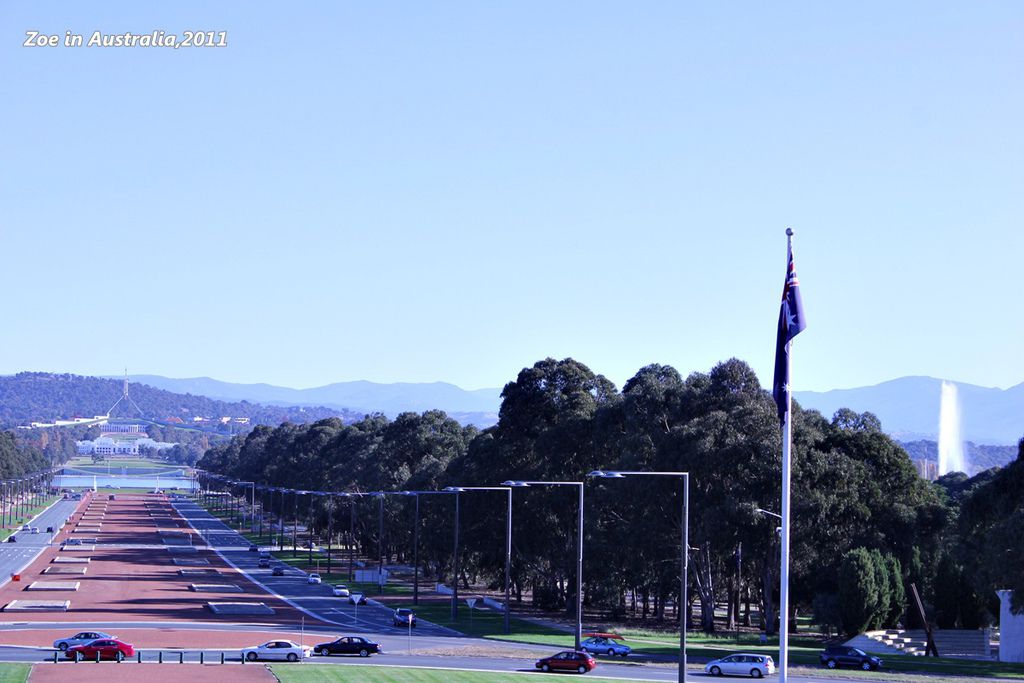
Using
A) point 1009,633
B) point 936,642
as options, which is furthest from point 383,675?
point 936,642

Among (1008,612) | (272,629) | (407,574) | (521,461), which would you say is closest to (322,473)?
(407,574)

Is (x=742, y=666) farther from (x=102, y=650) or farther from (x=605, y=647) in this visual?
(x=102, y=650)

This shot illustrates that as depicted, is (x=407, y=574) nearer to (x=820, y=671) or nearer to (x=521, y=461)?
(x=521, y=461)

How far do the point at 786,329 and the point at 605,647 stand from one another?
4346cm

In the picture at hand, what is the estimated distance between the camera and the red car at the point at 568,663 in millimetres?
64188

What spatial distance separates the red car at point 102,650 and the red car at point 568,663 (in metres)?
20.4

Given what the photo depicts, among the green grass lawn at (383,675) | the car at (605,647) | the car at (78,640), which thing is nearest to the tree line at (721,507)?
the car at (605,647)

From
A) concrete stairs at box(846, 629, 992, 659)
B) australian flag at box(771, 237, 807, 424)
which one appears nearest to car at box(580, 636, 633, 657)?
concrete stairs at box(846, 629, 992, 659)

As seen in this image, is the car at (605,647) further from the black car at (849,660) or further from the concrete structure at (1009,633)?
the concrete structure at (1009,633)

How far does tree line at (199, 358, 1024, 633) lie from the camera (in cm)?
8162

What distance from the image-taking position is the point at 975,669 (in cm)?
6925

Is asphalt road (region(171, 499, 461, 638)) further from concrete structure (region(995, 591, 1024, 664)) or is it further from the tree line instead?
concrete structure (region(995, 591, 1024, 664))

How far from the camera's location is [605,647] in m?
73.6

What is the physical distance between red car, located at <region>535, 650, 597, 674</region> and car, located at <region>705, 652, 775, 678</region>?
592cm
